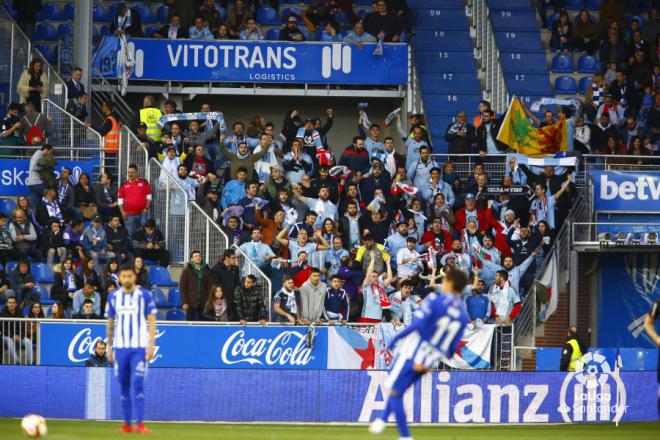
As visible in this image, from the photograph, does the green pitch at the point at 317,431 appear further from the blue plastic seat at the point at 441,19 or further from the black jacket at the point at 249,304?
the blue plastic seat at the point at 441,19

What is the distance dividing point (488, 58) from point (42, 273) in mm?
11972

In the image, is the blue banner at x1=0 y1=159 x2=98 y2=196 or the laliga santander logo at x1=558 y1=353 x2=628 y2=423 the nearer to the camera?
the laliga santander logo at x1=558 y1=353 x2=628 y2=423

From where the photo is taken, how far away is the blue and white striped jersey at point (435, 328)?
13852mm

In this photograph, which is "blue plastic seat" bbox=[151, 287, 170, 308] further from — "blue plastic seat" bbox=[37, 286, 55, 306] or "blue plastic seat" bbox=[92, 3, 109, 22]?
"blue plastic seat" bbox=[92, 3, 109, 22]

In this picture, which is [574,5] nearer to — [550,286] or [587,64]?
[587,64]

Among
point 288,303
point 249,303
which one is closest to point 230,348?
point 249,303

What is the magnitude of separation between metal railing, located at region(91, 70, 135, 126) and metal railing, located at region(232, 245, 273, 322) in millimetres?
6501

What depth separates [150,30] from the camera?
98.5ft

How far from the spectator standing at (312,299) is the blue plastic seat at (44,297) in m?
4.33

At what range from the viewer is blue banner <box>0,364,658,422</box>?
65.4 feet

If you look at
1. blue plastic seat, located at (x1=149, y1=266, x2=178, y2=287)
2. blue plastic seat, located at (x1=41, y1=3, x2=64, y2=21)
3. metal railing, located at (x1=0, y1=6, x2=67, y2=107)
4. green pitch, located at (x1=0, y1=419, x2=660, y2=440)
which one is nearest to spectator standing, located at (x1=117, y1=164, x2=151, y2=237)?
blue plastic seat, located at (x1=149, y1=266, x2=178, y2=287)

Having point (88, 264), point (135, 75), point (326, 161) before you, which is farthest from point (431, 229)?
point (135, 75)

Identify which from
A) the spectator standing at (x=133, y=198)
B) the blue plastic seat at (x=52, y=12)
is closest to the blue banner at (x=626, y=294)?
the spectator standing at (x=133, y=198)

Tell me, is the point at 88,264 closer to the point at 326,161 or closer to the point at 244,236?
the point at 244,236
